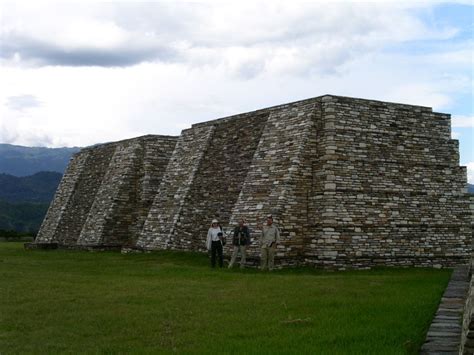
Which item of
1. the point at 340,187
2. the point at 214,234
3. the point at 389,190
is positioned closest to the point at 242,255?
the point at 214,234

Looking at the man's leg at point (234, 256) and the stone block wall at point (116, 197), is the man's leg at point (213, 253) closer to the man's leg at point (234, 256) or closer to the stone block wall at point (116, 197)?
the man's leg at point (234, 256)

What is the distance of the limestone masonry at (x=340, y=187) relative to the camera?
21156 mm

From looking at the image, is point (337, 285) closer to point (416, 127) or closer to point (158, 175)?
point (416, 127)

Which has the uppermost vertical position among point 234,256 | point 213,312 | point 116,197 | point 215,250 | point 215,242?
point 116,197

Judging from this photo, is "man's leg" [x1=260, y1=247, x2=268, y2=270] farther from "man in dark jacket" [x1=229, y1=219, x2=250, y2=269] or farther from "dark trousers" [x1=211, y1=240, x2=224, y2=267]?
"dark trousers" [x1=211, y1=240, x2=224, y2=267]

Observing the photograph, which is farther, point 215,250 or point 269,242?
point 215,250

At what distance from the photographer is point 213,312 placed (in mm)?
11281

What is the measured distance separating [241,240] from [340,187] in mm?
3816

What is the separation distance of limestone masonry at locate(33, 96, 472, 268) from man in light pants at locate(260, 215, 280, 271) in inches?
28.7

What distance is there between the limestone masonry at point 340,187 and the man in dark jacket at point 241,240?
0.79 meters

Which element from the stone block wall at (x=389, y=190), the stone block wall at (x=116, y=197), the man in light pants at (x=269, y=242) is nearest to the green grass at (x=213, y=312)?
the man in light pants at (x=269, y=242)

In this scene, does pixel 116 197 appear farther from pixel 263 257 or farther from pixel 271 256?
pixel 271 256

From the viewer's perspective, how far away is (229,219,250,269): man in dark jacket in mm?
20625

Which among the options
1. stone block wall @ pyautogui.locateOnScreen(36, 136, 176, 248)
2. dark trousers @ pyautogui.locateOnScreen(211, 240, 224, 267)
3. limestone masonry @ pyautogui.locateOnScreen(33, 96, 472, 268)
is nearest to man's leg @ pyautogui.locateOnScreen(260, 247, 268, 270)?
limestone masonry @ pyautogui.locateOnScreen(33, 96, 472, 268)
